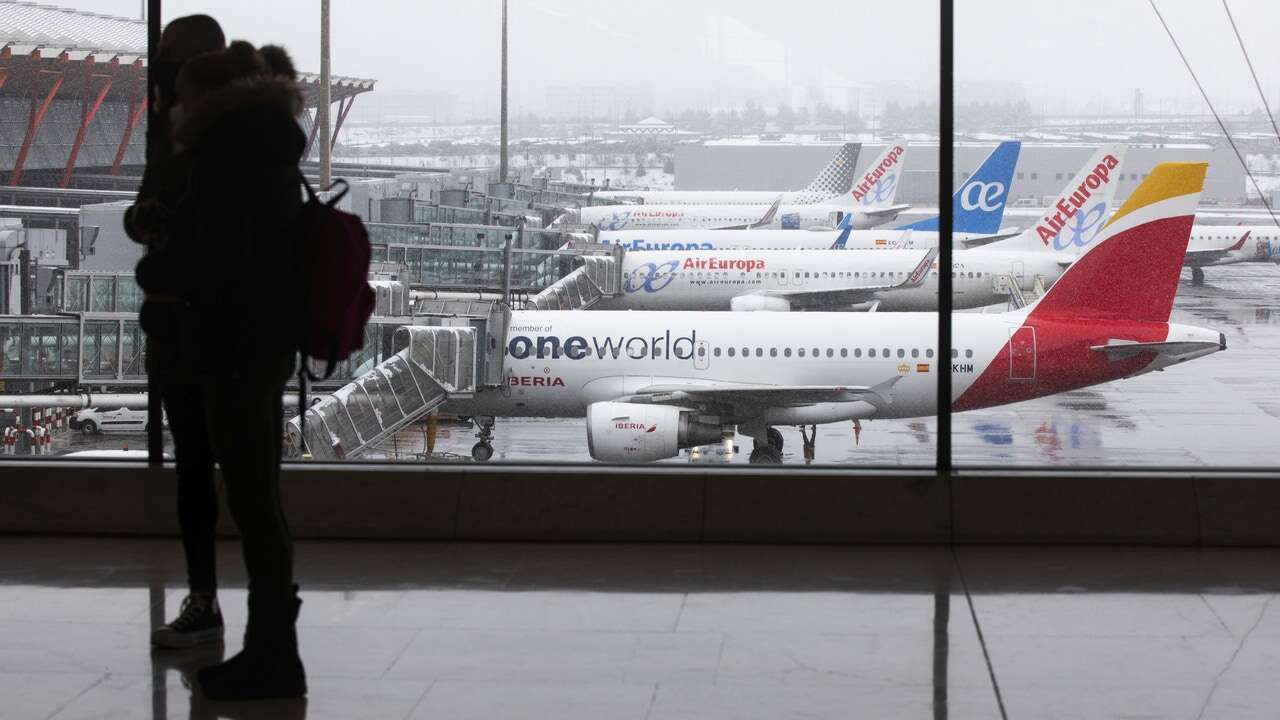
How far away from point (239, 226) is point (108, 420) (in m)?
21.2

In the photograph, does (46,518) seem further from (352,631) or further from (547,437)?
(547,437)

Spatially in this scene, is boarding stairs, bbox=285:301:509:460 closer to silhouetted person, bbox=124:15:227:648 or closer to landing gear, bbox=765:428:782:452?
landing gear, bbox=765:428:782:452

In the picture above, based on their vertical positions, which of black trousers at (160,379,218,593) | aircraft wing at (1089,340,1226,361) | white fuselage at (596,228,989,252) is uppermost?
white fuselage at (596,228,989,252)

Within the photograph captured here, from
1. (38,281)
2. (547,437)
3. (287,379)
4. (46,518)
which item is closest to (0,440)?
(38,281)

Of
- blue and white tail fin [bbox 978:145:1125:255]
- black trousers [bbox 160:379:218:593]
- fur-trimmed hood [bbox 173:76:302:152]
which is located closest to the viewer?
fur-trimmed hood [bbox 173:76:302:152]

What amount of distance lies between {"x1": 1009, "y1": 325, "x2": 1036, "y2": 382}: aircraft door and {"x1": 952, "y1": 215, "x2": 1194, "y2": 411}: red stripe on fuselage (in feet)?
0.35

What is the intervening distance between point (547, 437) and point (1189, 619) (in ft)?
79.3

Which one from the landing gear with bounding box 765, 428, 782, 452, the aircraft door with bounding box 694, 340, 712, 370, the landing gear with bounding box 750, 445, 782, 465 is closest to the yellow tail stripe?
the landing gear with bounding box 765, 428, 782, 452

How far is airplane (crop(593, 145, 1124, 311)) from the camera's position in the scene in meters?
35.6

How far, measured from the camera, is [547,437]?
27.0 metres

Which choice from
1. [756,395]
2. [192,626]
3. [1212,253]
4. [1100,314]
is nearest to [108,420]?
[756,395]

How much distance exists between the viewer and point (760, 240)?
45.9 m

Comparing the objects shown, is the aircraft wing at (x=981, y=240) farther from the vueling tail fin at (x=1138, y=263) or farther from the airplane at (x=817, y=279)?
the vueling tail fin at (x=1138, y=263)

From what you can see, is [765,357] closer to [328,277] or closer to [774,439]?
[774,439]
